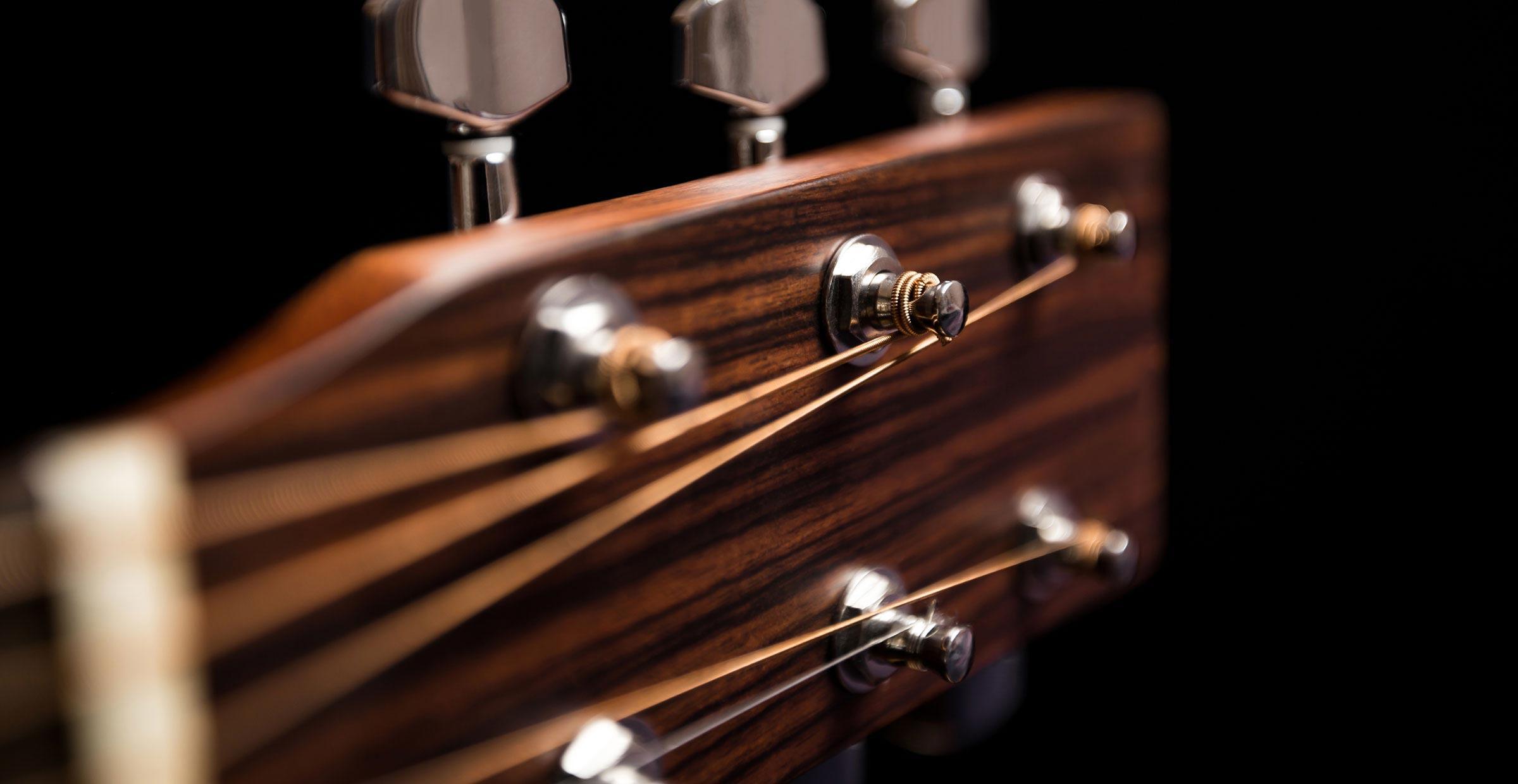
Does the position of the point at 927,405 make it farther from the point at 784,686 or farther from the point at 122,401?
the point at 122,401

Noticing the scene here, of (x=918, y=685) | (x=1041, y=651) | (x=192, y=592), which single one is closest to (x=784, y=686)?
(x=918, y=685)

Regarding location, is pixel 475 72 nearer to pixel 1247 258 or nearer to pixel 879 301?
pixel 879 301

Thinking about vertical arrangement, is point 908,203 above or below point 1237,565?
above

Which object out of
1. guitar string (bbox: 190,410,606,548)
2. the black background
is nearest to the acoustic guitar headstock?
guitar string (bbox: 190,410,606,548)

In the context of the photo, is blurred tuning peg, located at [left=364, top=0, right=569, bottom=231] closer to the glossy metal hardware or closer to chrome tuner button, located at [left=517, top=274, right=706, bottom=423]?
chrome tuner button, located at [left=517, top=274, right=706, bottom=423]

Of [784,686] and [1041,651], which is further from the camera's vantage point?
[1041,651]

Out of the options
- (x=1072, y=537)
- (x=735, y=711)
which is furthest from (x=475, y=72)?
(x=1072, y=537)

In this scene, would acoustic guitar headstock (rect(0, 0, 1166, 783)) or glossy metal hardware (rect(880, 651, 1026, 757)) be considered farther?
glossy metal hardware (rect(880, 651, 1026, 757))
